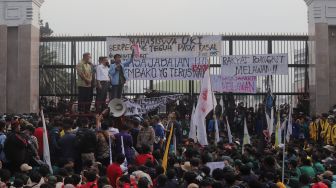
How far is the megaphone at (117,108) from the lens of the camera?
15.3 m

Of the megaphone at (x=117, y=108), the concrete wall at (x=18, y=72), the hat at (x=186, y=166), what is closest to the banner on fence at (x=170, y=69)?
the concrete wall at (x=18, y=72)

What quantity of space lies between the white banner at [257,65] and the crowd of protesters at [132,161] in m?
5.12

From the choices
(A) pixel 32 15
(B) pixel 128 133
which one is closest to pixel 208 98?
(B) pixel 128 133

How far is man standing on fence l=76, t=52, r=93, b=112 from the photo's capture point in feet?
56.6

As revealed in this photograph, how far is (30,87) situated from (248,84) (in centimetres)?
702

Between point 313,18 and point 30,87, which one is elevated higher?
point 313,18

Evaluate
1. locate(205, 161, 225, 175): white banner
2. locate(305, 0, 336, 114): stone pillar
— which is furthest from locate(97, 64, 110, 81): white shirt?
locate(205, 161, 225, 175): white banner

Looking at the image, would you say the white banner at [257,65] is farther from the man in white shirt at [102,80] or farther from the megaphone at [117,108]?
the megaphone at [117,108]

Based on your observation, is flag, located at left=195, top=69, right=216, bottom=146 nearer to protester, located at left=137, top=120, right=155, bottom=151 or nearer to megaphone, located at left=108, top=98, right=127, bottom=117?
protester, located at left=137, top=120, right=155, bottom=151

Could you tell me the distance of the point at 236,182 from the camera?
29.9 ft

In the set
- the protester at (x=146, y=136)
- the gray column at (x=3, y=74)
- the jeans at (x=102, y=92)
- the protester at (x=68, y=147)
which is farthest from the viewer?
the gray column at (x=3, y=74)

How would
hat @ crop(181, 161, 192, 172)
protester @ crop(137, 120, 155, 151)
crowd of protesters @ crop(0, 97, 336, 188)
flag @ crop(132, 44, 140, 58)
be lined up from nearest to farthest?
crowd of protesters @ crop(0, 97, 336, 188) → hat @ crop(181, 161, 192, 172) → protester @ crop(137, 120, 155, 151) → flag @ crop(132, 44, 140, 58)

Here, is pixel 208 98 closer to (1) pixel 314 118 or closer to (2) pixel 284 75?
(1) pixel 314 118

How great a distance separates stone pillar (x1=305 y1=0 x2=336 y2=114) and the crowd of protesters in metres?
5.74
